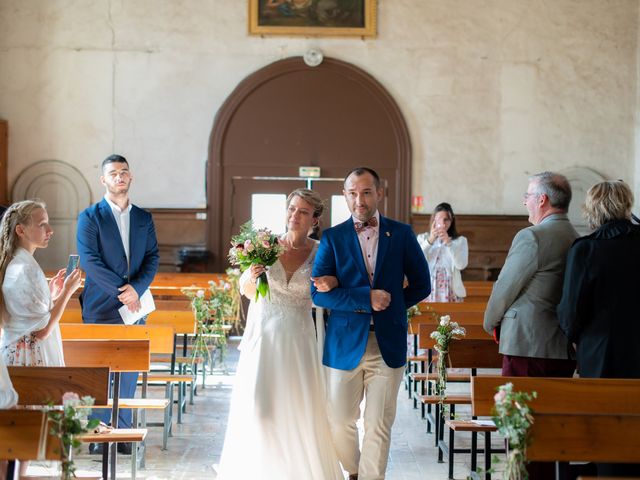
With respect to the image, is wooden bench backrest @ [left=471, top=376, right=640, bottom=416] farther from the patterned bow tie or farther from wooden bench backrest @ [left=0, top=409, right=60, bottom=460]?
wooden bench backrest @ [left=0, top=409, right=60, bottom=460]

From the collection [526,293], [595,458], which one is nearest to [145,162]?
[526,293]

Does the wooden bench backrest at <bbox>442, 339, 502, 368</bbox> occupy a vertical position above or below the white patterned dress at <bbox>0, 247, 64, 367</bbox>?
→ below

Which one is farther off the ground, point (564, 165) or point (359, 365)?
point (564, 165)

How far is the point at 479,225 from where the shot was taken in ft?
44.6

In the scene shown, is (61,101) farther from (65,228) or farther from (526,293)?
(526,293)

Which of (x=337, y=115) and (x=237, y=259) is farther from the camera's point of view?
(x=337, y=115)

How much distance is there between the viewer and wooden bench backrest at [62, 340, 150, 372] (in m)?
5.43

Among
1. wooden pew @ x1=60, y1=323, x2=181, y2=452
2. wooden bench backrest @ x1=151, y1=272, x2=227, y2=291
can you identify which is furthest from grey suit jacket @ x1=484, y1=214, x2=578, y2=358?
wooden bench backrest @ x1=151, y1=272, x2=227, y2=291

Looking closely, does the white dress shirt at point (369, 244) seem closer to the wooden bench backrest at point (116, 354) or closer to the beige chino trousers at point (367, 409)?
the beige chino trousers at point (367, 409)

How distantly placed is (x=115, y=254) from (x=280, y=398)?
2.16m

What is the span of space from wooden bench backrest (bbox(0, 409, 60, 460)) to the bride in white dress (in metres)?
1.67

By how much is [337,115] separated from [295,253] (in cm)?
870

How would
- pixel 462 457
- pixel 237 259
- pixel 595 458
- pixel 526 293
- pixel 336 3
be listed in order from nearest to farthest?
pixel 595 458 → pixel 526 293 → pixel 237 259 → pixel 462 457 → pixel 336 3

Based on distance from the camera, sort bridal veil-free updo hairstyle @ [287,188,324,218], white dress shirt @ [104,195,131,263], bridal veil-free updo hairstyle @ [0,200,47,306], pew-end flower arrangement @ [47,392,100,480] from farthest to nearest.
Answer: white dress shirt @ [104,195,131,263]
bridal veil-free updo hairstyle @ [287,188,324,218]
bridal veil-free updo hairstyle @ [0,200,47,306]
pew-end flower arrangement @ [47,392,100,480]
